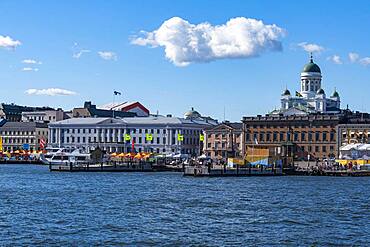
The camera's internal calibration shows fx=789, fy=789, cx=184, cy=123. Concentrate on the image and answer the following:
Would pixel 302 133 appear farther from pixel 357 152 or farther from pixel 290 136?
pixel 357 152

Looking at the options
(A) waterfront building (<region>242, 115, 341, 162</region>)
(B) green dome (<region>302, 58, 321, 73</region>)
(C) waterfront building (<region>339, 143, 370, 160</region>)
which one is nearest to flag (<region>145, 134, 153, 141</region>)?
(A) waterfront building (<region>242, 115, 341, 162</region>)

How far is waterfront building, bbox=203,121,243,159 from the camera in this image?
155 meters

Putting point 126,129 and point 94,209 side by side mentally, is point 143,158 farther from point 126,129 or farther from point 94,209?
point 94,209

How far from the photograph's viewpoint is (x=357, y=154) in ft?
381

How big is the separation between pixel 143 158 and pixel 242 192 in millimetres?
69990

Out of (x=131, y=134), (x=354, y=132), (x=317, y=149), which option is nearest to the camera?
(x=354, y=132)

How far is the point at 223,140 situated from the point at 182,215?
110 metres

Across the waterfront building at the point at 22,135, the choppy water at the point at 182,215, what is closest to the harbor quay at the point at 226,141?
the waterfront building at the point at 22,135

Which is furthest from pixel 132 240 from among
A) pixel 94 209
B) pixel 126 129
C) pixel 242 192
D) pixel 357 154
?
pixel 126 129

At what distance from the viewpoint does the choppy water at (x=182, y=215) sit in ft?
126

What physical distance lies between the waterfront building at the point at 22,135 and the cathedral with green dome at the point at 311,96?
193 ft

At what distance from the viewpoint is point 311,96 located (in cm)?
17800

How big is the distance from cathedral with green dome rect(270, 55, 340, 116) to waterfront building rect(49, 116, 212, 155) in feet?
63.3

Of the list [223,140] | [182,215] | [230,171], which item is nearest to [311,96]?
[223,140]
